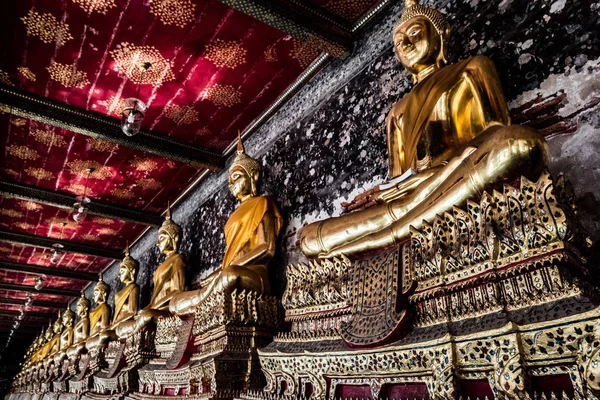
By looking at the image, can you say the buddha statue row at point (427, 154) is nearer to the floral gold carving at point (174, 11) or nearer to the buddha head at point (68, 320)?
the floral gold carving at point (174, 11)

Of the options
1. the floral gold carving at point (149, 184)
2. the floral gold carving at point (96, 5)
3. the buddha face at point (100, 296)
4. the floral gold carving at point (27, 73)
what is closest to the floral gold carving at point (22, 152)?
the floral gold carving at point (149, 184)

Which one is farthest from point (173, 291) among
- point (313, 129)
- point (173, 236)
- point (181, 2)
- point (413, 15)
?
point (413, 15)

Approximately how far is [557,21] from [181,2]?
2.32 meters

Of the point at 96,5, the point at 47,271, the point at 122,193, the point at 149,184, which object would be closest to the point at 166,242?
the point at 149,184

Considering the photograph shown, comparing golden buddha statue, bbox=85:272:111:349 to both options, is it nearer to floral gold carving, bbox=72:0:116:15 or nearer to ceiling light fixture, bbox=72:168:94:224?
ceiling light fixture, bbox=72:168:94:224

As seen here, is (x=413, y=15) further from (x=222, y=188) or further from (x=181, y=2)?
(x=222, y=188)

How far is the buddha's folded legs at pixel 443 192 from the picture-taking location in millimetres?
1575

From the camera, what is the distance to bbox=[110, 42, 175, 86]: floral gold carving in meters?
3.55

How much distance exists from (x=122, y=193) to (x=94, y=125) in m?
1.99

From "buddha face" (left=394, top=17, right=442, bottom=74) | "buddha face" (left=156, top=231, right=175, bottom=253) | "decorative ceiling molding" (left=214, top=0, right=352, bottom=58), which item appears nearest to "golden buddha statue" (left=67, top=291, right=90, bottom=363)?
"buddha face" (left=156, top=231, right=175, bottom=253)

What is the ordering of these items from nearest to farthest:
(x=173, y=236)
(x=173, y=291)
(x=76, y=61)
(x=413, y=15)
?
(x=413, y=15) < (x=76, y=61) < (x=173, y=291) < (x=173, y=236)

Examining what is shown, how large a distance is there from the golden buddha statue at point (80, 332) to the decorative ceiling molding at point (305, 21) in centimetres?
667

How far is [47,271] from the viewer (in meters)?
9.80

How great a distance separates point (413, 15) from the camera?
265 centimetres
